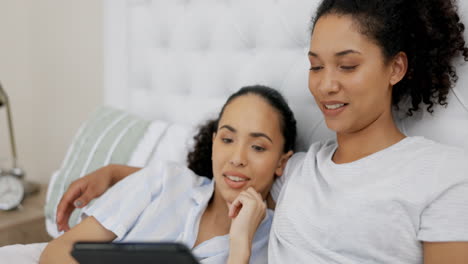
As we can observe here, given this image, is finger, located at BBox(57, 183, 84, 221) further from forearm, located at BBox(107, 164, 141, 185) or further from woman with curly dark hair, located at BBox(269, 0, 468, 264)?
woman with curly dark hair, located at BBox(269, 0, 468, 264)

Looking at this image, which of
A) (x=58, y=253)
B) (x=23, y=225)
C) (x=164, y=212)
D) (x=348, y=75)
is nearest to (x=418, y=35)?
(x=348, y=75)

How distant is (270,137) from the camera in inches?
42.1

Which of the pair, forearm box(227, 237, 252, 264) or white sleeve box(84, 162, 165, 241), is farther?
white sleeve box(84, 162, 165, 241)

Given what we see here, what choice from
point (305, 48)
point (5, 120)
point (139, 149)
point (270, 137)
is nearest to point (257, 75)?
point (305, 48)

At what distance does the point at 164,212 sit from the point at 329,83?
52 centimetres

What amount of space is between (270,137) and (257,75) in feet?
1.28

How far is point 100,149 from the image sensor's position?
1609 mm

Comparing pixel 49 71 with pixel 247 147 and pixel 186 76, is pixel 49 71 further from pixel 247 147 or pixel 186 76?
pixel 247 147

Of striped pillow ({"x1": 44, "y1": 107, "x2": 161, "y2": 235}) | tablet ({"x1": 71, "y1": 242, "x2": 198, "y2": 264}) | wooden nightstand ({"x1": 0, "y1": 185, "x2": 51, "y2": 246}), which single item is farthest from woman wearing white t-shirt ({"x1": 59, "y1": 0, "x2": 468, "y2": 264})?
wooden nightstand ({"x1": 0, "y1": 185, "x2": 51, "y2": 246})

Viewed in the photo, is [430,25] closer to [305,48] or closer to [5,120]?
[305,48]

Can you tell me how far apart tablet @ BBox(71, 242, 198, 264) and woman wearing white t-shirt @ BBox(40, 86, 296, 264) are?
1.41 feet

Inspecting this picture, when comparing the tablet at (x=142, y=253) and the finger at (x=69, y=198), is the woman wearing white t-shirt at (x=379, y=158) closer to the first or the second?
the tablet at (x=142, y=253)

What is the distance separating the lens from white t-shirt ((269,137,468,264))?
0.75 metres

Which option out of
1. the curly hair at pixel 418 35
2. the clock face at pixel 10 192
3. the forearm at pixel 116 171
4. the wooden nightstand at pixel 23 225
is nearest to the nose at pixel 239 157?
the curly hair at pixel 418 35
